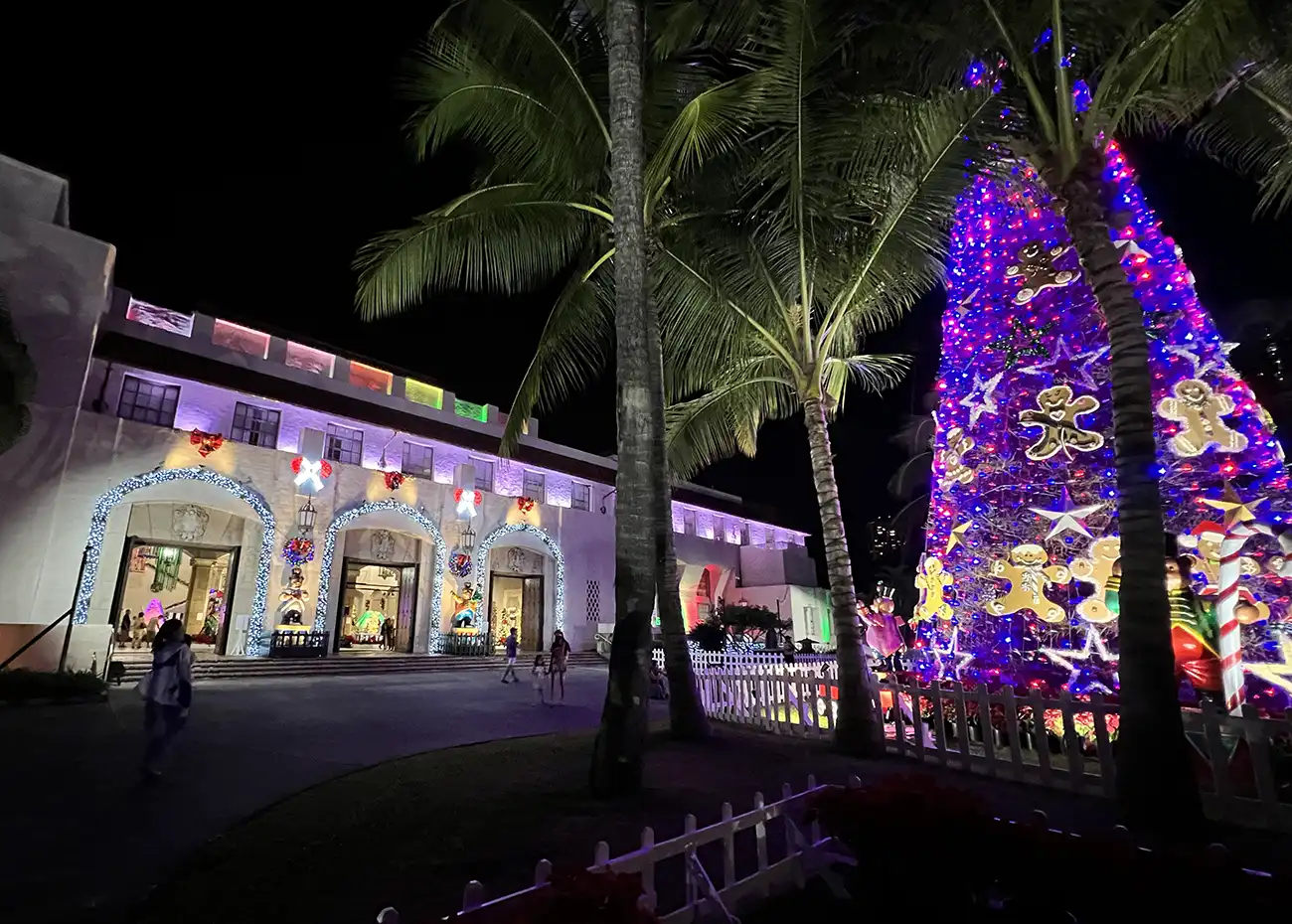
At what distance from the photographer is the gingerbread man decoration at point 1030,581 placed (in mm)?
7285

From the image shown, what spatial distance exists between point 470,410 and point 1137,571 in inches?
903

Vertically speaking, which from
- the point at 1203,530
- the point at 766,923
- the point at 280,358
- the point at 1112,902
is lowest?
the point at 766,923

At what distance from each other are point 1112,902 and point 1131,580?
334 cm

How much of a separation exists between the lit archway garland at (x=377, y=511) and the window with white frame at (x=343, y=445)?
1724mm

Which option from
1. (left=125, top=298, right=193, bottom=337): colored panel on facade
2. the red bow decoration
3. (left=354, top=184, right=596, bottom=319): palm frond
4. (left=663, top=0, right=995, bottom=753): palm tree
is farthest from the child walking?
(left=125, top=298, right=193, bottom=337): colored panel on facade

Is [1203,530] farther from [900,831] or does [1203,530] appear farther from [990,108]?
Answer: [900,831]

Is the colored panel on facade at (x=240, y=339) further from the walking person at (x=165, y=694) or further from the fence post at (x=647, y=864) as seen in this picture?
the fence post at (x=647, y=864)

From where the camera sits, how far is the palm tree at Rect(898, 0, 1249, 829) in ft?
14.6

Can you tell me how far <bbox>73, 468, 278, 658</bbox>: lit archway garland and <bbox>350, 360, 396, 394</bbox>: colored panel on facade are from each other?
565cm

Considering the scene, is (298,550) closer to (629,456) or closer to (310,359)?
(310,359)

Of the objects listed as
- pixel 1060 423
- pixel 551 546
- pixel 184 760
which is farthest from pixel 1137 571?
pixel 551 546

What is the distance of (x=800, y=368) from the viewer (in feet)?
29.0

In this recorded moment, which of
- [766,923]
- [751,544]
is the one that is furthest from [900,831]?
[751,544]

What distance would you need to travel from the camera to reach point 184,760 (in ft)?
22.0
